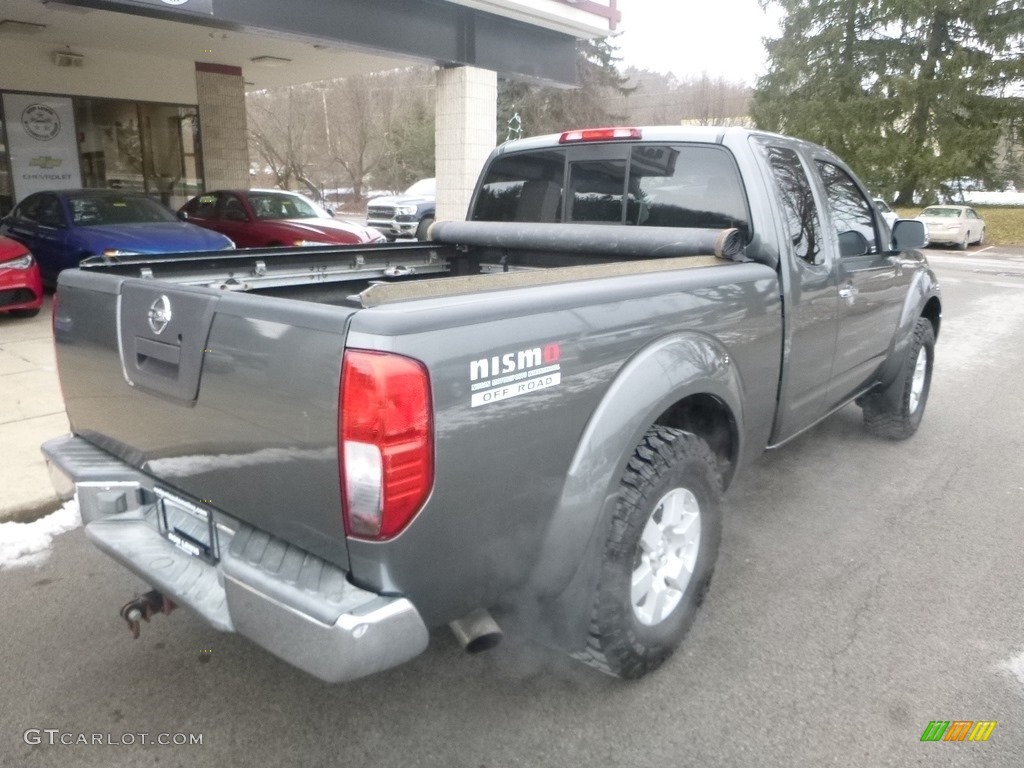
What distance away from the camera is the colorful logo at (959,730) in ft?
8.59

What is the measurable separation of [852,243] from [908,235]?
0.75 m

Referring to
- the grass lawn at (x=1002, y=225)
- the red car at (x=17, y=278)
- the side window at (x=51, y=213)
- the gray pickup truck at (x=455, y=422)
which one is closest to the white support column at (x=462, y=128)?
the side window at (x=51, y=213)

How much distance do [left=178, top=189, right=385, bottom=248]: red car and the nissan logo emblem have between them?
981cm

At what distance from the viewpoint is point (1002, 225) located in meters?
29.9

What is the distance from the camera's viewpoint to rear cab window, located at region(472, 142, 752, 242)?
368 centimetres

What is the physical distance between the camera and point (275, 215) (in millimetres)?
13008

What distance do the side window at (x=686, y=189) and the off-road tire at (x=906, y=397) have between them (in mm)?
2286

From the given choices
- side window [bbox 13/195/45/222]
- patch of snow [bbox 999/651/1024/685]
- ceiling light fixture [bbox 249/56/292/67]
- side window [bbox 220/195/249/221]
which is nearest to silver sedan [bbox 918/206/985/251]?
ceiling light fixture [bbox 249/56/292/67]

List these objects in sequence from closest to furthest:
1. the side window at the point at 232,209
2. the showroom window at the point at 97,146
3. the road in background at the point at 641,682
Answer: the road in background at the point at 641,682 < the side window at the point at 232,209 < the showroom window at the point at 97,146

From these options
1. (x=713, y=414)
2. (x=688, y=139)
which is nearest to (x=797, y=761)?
(x=713, y=414)

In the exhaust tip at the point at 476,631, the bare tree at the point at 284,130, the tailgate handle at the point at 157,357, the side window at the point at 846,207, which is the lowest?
the exhaust tip at the point at 476,631

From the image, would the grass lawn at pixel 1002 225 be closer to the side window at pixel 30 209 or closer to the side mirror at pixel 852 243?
the side mirror at pixel 852 243

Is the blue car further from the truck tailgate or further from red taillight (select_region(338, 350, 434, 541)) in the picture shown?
red taillight (select_region(338, 350, 434, 541))

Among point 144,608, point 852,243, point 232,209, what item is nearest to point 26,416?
point 144,608
